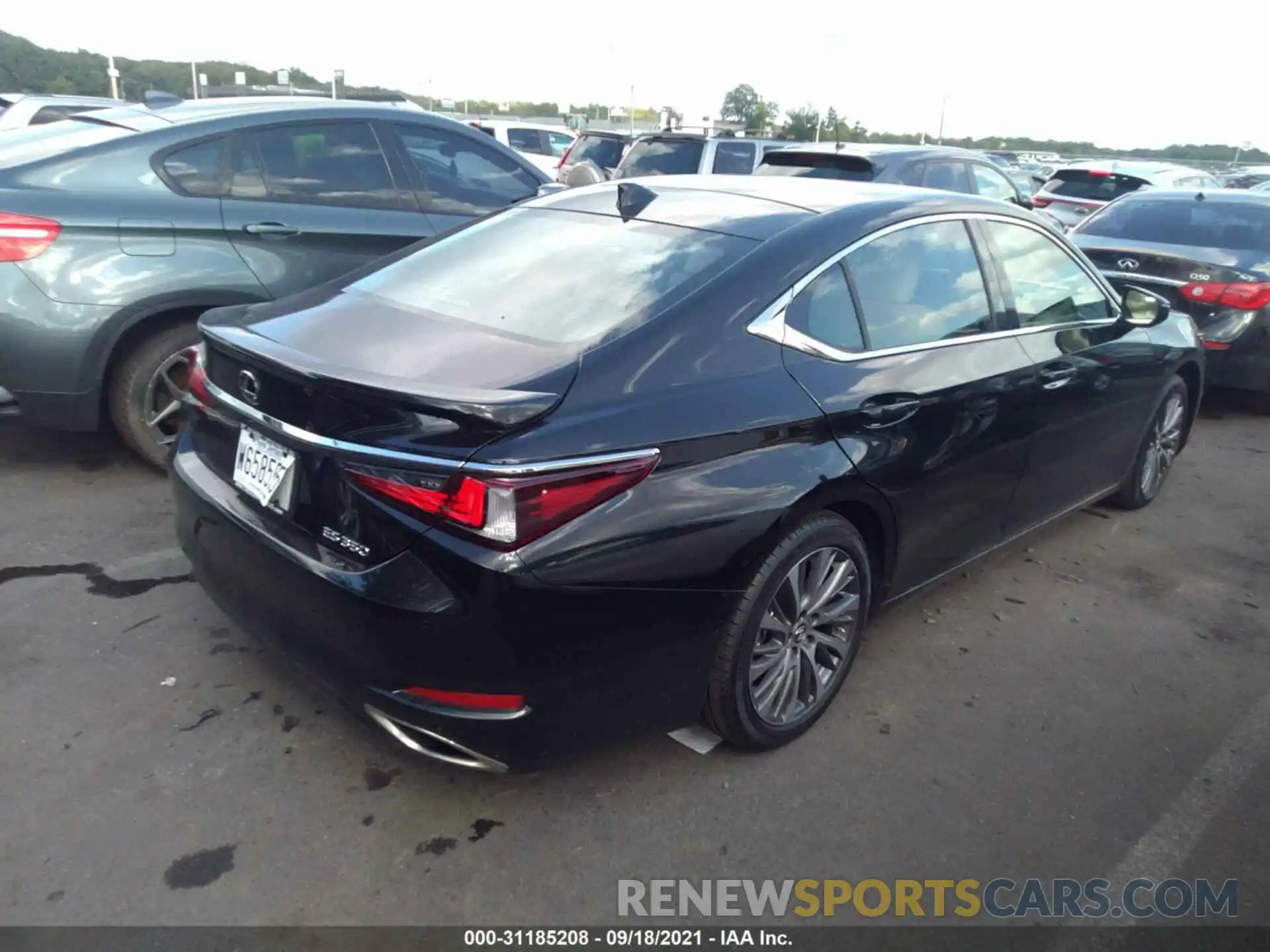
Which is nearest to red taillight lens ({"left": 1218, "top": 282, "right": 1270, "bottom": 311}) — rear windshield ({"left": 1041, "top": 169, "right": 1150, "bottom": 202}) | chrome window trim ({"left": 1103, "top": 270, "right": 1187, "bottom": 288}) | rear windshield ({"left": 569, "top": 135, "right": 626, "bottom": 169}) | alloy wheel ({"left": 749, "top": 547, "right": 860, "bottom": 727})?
chrome window trim ({"left": 1103, "top": 270, "right": 1187, "bottom": 288})

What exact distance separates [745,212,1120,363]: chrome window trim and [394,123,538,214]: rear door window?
8.31 feet

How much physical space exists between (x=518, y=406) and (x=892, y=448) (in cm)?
131

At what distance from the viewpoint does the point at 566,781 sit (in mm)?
2764

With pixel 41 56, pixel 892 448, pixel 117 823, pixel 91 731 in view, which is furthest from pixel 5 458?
pixel 41 56

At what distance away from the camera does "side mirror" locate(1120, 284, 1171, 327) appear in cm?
444

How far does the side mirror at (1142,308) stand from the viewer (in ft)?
14.6

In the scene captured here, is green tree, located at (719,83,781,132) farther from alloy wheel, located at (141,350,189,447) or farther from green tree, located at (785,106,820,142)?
alloy wheel, located at (141,350,189,447)

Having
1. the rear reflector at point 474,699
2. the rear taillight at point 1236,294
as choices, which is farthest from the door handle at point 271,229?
the rear taillight at point 1236,294

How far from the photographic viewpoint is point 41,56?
29.2 m

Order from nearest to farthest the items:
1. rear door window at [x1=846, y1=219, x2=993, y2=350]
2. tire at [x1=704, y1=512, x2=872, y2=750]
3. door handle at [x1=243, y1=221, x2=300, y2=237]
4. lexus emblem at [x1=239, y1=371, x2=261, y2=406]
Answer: lexus emblem at [x1=239, y1=371, x2=261, y2=406] → tire at [x1=704, y1=512, x2=872, y2=750] → rear door window at [x1=846, y1=219, x2=993, y2=350] → door handle at [x1=243, y1=221, x2=300, y2=237]

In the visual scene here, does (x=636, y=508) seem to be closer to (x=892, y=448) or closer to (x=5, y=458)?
(x=892, y=448)

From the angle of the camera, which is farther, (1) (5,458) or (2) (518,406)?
(1) (5,458)

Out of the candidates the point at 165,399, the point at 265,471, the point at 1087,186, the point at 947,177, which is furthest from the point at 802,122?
the point at 265,471

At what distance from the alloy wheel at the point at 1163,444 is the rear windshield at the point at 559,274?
314cm
